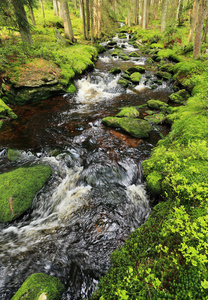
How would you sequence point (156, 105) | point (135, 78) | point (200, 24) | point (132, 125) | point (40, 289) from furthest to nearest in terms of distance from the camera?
1. point (135, 78)
2. point (200, 24)
3. point (156, 105)
4. point (132, 125)
5. point (40, 289)

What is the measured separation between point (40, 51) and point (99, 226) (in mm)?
12066

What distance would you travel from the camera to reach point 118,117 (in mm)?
8000

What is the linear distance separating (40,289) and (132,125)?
610cm

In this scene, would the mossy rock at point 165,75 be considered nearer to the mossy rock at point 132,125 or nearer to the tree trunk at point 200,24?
the tree trunk at point 200,24

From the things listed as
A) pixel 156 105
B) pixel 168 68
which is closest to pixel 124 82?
pixel 156 105

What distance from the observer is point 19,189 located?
4.22m

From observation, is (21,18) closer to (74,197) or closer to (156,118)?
(156,118)

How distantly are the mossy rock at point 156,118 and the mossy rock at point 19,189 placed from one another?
5384mm

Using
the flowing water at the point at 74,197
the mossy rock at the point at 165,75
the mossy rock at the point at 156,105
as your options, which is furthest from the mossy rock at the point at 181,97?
the mossy rock at the point at 165,75

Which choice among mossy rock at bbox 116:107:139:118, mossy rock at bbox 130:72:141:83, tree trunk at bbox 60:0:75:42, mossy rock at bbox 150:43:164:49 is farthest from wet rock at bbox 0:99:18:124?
mossy rock at bbox 150:43:164:49

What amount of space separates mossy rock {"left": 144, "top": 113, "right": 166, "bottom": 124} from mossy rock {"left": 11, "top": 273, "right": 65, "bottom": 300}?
699 cm

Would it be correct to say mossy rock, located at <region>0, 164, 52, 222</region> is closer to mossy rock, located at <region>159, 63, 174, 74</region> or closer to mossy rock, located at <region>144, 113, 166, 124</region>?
mossy rock, located at <region>144, 113, 166, 124</region>

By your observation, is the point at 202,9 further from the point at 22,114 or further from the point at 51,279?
the point at 51,279

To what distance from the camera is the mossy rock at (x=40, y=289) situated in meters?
2.30
